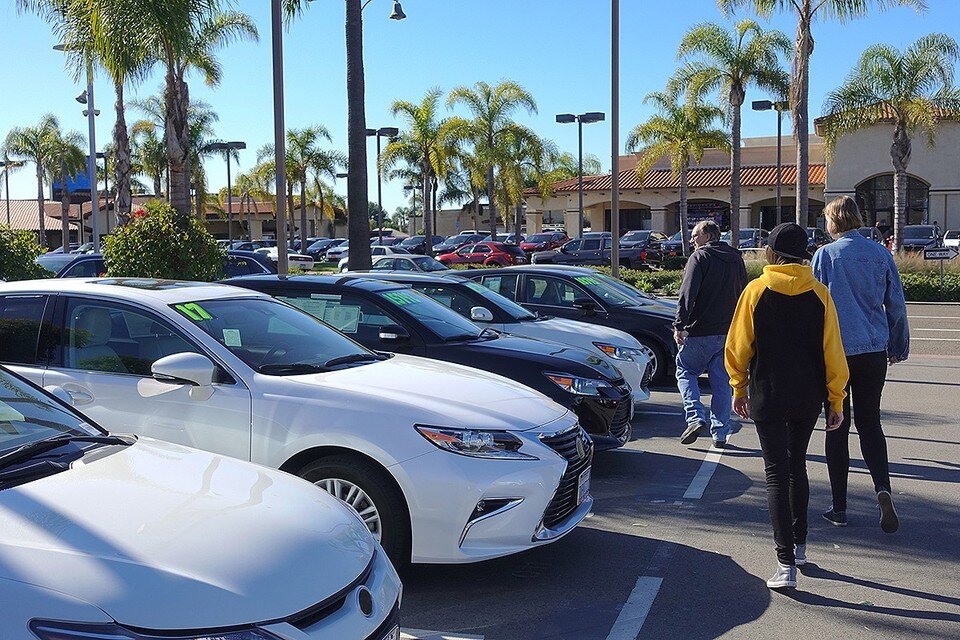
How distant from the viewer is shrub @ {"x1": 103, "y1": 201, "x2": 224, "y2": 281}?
14625 millimetres

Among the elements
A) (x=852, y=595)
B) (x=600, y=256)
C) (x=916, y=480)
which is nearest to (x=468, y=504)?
(x=852, y=595)

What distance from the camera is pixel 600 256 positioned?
38750 mm

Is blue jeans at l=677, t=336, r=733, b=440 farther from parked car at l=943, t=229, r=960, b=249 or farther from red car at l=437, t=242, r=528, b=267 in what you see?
parked car at l=943, t=229, r=960, b=249

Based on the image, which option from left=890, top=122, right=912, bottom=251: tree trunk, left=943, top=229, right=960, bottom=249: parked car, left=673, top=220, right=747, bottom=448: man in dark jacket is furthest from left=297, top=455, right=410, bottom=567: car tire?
left=943, top=229, right=960, bottom=249: parked car

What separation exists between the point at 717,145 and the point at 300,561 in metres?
40.3

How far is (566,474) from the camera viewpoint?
5176mm

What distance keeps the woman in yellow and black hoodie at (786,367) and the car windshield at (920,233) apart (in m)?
38.7

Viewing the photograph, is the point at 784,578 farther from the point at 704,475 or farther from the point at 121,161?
the point at 121,161

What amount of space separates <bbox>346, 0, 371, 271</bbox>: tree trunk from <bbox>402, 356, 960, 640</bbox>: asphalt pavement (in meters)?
9.01

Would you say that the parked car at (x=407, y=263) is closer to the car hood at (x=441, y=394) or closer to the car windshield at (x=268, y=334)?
the car windshield at (x=268, y=334)

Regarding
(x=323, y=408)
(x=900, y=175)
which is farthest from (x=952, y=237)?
(x=323, y=408)

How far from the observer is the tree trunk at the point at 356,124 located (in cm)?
1566

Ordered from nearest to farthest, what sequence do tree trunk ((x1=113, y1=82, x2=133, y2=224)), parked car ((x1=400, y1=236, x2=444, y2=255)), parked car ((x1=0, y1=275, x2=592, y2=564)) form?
parked car ((x1=0, y1=275, x2=592, y2=564)) < tree trunk ((x1=113, y1=82, x2=133, y2=224)) < parked car ((x1=400, y1=236, x2=444, y2=255))

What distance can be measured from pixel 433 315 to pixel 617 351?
2376 mm
